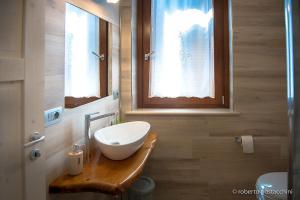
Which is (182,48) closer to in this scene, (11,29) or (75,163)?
(75,163)

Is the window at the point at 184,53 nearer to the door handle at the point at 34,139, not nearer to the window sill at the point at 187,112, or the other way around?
the window sill at the point at 187,112

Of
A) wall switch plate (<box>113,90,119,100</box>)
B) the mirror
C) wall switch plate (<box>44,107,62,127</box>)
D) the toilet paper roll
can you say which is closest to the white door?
wall switch plate (<box>44,107,62,127</box>)

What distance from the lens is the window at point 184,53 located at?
8.17 feet

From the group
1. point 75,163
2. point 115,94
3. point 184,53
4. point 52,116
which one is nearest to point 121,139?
point 115,94

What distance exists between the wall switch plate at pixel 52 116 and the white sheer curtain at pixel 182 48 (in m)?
1.33

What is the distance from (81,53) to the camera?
1.73 m

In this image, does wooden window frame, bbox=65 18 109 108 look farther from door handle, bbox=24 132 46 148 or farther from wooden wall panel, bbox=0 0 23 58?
wooden wall panel, bbox=0 0 23 58

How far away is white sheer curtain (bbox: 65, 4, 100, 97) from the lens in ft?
4.97

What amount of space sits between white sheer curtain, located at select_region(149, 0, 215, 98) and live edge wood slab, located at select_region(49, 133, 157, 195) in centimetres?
113

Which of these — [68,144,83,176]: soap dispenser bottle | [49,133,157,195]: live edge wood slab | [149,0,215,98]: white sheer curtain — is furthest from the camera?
[149,0,215,98]: white sheer curtain

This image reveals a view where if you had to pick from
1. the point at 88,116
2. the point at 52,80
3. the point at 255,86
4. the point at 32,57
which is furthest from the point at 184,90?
the point at 32,57

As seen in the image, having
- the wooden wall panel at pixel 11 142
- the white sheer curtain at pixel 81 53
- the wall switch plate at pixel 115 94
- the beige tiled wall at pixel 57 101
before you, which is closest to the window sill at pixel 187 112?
the wall switch plate at pixel 115 94

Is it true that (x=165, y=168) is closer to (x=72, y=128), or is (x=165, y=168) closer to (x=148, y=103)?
(x=148, y=103)

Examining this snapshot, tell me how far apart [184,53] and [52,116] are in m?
1.55
